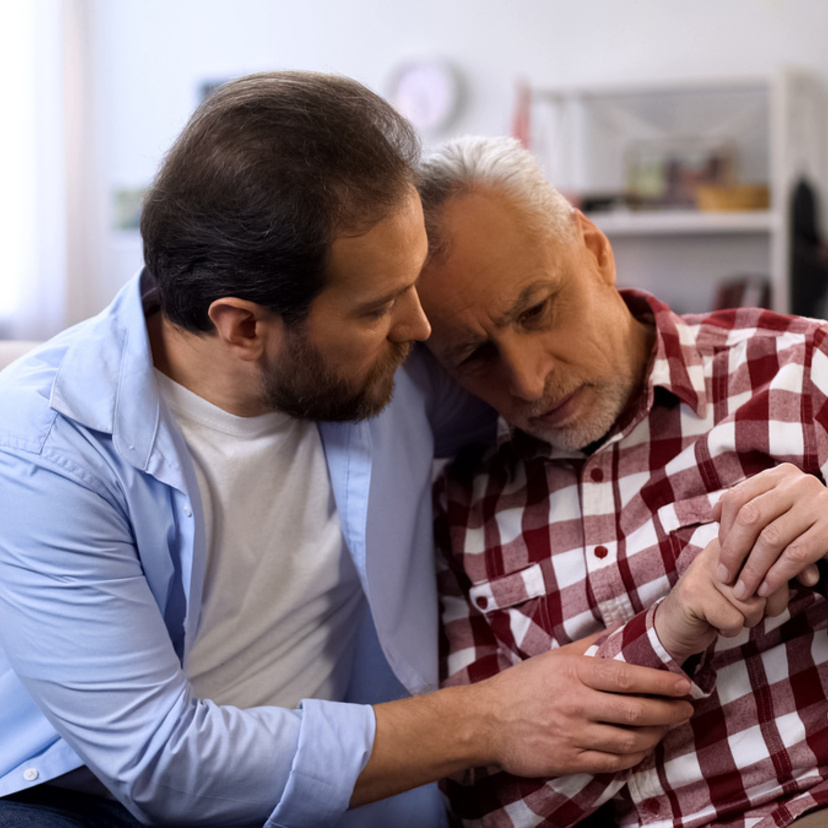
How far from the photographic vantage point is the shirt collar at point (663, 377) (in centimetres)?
128

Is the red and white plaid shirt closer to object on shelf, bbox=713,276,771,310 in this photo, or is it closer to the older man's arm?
the older man's arm

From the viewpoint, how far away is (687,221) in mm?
4008

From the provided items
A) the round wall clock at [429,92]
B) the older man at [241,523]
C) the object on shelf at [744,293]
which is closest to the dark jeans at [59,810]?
the older man at [241,523]

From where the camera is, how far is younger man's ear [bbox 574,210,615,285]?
1.41m

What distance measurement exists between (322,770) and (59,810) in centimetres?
32

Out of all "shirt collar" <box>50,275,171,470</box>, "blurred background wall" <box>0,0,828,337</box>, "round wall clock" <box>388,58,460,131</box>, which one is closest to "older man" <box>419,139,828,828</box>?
"shirt collar" <box>50,275,171,470</box>

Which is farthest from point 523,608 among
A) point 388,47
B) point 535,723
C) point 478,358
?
point 388,47

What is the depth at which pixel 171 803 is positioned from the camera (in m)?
1.16

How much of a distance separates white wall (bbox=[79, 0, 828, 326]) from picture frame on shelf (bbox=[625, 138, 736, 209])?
28 centimetres

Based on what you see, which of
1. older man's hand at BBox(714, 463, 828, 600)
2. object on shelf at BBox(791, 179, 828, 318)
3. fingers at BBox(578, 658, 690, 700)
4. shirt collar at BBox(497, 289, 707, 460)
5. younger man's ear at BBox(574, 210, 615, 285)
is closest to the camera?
older man's hand at BBox(714, 463, 828, 600)

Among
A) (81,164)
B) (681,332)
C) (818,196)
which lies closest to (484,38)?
(818,196)

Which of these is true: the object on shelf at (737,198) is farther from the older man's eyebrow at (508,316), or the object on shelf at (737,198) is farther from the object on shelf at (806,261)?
the older man's eyebrow at (508,316)

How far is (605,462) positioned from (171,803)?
65 cm

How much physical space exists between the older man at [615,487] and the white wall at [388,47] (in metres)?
3.10
